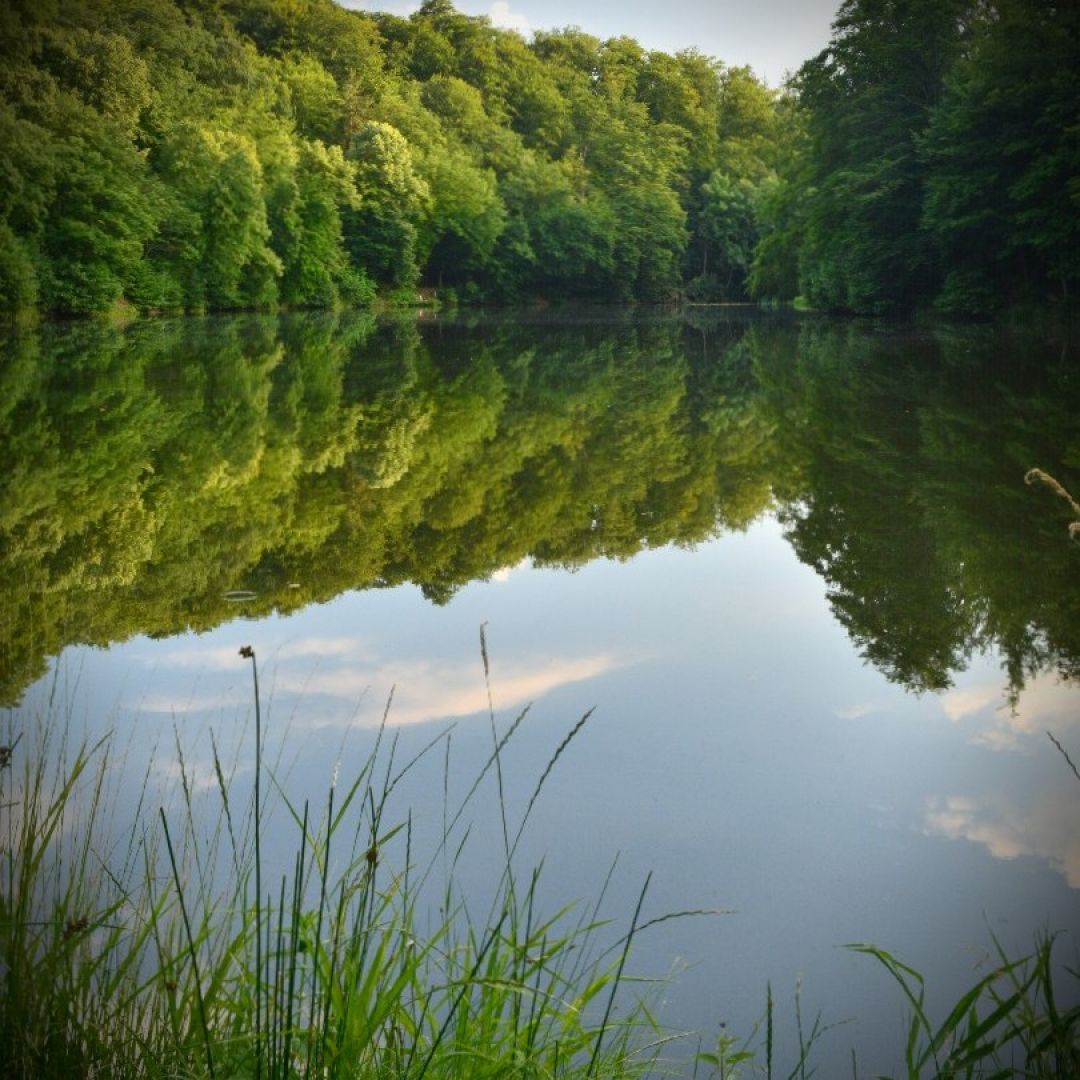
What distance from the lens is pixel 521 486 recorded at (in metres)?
8.20

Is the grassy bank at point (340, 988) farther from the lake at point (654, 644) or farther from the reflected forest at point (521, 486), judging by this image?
the reflected forest at point (521, 486)

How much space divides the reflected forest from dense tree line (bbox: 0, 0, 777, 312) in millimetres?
14631

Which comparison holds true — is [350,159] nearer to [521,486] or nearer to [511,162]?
[511,162]

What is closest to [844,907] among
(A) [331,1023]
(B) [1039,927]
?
(B) [1039,927]

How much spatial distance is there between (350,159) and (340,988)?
46.5 metres

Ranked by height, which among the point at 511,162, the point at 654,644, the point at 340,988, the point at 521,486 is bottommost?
the point at 340,988

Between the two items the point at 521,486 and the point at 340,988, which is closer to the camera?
the point at 340,988

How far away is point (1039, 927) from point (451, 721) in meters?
1.84

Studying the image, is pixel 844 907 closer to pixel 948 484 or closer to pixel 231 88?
pixel 948 484

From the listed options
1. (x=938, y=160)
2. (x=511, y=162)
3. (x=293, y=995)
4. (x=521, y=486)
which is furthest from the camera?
(x=511, y=162)

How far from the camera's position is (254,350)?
20.2 metres

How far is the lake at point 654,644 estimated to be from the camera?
2.82 metres

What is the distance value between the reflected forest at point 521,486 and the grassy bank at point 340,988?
5.59 feet

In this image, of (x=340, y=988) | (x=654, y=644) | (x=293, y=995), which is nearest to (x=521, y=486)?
(x=654, y=644)
